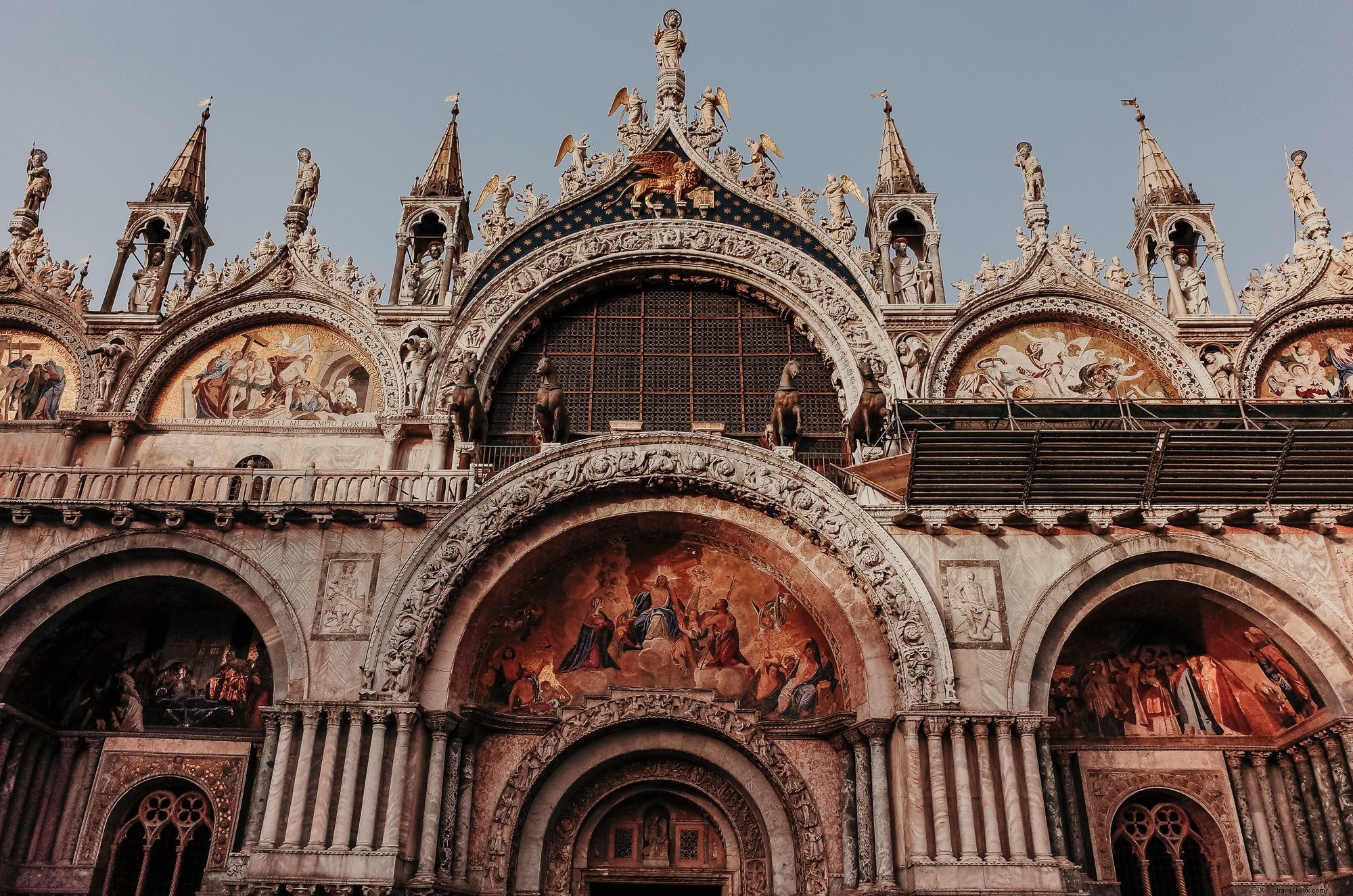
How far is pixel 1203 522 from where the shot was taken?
626 inches

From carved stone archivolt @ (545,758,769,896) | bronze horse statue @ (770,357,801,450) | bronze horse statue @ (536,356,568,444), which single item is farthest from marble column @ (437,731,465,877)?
bronze horse statue @ (770,357,801,450)

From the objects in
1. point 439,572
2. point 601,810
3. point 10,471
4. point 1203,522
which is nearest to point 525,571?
point 439,572

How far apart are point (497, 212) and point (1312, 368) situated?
1594 centimetres

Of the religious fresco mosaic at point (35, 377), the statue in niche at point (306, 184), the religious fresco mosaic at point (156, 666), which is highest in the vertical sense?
the statue in niche at point (306, 184)

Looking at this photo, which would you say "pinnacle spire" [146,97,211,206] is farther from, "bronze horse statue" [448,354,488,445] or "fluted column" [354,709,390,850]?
"fluted column" [354,709,390,850]

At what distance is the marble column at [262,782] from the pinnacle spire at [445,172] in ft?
37.3

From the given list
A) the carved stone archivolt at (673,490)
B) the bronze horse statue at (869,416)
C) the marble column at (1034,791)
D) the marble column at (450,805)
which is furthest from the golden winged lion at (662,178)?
the marble column at (1034,791)

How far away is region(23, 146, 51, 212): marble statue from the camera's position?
20828mm

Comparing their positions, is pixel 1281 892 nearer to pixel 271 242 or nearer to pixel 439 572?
pixel 439 572

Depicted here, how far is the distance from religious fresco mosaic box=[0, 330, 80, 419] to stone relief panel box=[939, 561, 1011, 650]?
622 inches

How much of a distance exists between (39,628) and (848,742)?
12297mm

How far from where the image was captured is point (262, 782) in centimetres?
1470

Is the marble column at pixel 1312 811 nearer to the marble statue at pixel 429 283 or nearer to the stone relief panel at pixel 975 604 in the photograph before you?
the stone relief panel at pixel 975 604

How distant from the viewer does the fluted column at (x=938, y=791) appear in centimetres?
1384
